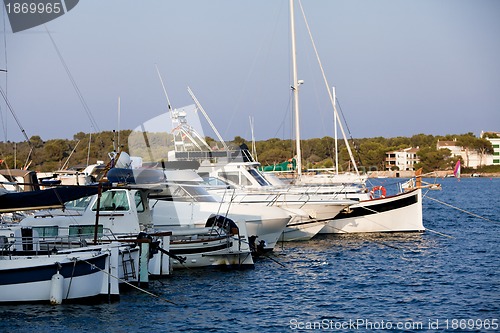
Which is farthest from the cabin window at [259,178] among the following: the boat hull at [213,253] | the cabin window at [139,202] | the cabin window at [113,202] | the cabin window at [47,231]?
the cabin window at [47,231]

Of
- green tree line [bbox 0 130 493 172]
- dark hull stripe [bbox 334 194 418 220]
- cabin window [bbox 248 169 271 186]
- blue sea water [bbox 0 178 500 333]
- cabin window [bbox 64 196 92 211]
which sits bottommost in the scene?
blue sea water [bbox 0 178 500 333]

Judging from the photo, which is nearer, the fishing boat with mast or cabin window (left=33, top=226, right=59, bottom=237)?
cabin window (left=33, top=226, right=59, bottom=237)

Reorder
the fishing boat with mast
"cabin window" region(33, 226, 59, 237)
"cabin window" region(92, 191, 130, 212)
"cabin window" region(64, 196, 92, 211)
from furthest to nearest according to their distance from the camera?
the fishing boat with mast < "cabin window" region(64, 196, 92, 211) < "cabin window" region(92, 191, 130, 212) < "cabin window" region(33, 226, 59, 237)

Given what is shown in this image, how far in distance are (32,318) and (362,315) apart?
8310 mm

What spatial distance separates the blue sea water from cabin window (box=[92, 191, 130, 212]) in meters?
2.79

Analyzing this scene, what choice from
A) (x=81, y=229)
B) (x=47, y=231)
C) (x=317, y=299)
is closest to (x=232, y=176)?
(x=81, y=229)

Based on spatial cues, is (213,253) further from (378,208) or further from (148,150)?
(148,150)

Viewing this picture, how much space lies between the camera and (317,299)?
78.1 ft

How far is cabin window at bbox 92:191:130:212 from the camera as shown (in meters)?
26.3

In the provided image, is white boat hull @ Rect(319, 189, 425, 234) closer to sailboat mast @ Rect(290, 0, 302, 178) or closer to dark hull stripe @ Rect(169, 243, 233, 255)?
sailboat mast @ Rect(290, 0, 302, 178)

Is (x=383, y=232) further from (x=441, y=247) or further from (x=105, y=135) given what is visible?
(x=105, y=135)

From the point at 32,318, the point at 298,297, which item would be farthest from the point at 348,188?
the point at 32,318

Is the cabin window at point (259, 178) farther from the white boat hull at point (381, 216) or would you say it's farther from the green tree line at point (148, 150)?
the green tree line at point (148, 150)

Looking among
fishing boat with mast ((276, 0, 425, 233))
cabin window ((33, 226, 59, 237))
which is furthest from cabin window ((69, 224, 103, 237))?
fishing boat with mast ((276, 0, 425, 233))
